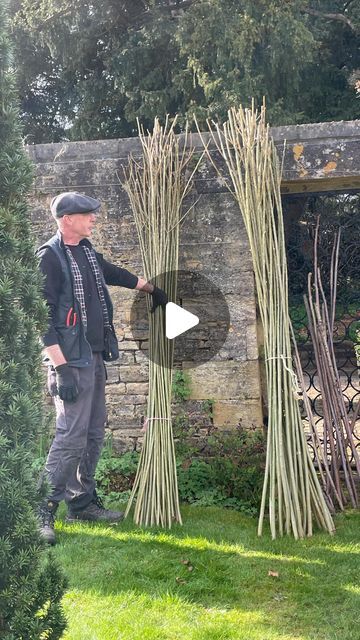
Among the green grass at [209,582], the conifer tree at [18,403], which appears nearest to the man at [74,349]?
the green grass at [209,582]

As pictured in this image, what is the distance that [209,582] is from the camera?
3.11m

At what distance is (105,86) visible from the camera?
1465 centimetres

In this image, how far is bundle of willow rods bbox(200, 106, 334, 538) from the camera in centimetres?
369

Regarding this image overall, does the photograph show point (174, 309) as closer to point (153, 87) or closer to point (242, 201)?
point (242, 201)

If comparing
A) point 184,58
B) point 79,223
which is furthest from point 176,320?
point 184,58

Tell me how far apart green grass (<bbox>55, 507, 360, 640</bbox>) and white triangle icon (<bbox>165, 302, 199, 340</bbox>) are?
3.84 ft

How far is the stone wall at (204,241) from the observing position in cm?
435

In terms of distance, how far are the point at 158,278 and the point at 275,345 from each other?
0.90m

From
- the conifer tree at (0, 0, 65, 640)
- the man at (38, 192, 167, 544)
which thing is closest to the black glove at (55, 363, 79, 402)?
the man at (38, 192, 167, 544)

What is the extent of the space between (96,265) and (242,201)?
38.9 inches

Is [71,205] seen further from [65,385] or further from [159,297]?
[65,385]

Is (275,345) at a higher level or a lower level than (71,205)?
lower

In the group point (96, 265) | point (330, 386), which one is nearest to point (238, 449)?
point (330, 386)
